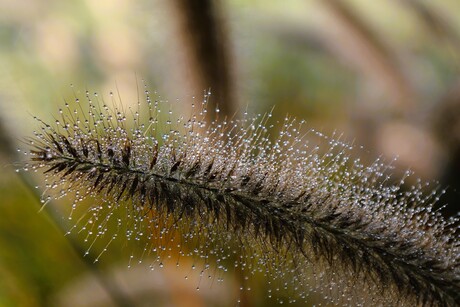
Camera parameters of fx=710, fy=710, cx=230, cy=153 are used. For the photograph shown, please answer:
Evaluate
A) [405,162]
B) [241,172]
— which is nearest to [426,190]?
[405,162]

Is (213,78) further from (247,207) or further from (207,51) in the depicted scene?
(247,207)

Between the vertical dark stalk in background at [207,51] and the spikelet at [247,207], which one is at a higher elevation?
the vertical dark stalk in background at [207,51]

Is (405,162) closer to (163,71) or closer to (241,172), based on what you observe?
(163,71)

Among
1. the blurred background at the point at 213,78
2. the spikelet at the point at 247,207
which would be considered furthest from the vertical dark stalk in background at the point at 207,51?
the spikelet at the point at 247,207

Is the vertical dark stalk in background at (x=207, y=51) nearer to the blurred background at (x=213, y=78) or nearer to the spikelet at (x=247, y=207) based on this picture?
the blurred background at (x=213, y=78)

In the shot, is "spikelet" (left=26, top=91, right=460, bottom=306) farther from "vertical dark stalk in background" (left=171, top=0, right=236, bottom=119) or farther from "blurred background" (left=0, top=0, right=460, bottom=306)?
"vertical dark stalk in background" (left=171, top=0, right=236, bottom=119)

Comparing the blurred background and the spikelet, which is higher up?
the blurred background

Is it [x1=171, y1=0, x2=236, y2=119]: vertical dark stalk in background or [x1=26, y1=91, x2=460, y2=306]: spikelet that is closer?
[x1=26, y1=91, x2=460, y2=306]: spikelet

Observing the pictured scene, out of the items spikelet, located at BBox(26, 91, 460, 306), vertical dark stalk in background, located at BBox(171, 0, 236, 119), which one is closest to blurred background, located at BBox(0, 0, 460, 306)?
vertical dark stalk in background, located at BBox(171, 0, 236, 119)
